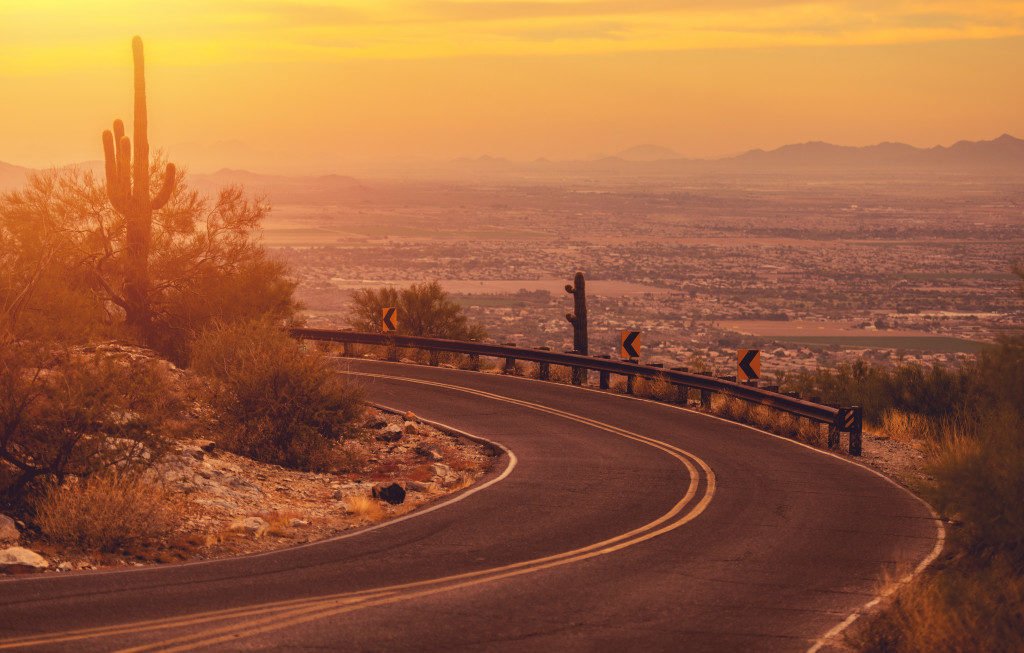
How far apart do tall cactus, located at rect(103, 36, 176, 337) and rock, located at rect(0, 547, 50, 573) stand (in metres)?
18.6

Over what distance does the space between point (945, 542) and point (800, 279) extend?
13424 cm

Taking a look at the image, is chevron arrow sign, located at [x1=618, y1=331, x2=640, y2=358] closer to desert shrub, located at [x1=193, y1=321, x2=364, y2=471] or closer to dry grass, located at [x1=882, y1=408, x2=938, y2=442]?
dry grass, located at [x1=882, y1=408, x2=938, y2=442]

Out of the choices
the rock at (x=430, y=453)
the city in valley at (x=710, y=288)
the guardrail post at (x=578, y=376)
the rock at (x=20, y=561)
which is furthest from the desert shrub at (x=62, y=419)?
the city in valley at (x=710, y=288)

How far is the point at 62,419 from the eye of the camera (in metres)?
14.8

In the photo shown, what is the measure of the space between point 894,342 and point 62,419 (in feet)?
273

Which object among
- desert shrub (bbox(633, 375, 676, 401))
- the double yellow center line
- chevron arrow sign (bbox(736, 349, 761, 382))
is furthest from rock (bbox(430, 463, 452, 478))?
desert shrub (bbox(633, 375, 676, 401))

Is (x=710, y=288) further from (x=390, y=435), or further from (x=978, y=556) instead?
(x=978, y=556)

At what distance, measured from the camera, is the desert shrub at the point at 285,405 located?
20.1m

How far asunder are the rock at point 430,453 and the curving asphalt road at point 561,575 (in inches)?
57.4

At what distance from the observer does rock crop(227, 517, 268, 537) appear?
14.9 m

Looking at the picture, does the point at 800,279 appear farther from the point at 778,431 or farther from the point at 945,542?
the point at 945,542

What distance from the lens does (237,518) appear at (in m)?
15.5

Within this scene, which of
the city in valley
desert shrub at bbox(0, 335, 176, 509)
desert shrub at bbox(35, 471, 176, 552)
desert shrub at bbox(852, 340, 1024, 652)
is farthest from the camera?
the city in valley

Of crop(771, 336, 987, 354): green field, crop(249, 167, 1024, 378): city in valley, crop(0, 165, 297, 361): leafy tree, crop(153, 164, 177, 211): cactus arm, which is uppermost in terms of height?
crop(153, 164, 177, 211): cactus arm
